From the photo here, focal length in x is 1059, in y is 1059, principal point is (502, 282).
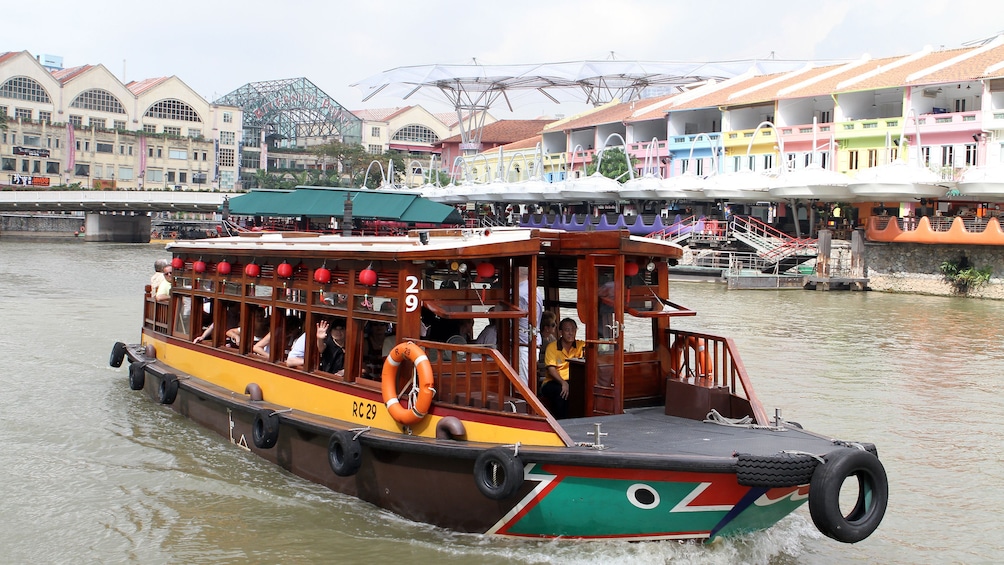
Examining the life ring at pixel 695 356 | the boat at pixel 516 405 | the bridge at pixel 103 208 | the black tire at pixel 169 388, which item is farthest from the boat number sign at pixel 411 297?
the bridge at pixel 103 208

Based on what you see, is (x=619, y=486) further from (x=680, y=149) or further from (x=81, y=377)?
(x=680, y=149)

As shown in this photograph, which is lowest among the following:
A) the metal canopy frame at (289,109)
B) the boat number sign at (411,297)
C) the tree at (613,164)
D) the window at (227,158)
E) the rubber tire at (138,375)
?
the rubber tire at (138,375)

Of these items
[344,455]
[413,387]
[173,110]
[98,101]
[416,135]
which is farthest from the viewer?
[416,135]

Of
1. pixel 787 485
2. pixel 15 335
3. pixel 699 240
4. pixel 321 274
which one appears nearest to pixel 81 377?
pixel 15 335

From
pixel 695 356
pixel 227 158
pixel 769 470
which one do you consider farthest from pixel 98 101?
pixel 769 470

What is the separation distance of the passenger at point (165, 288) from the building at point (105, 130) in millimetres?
59338

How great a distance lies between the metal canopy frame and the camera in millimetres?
102375

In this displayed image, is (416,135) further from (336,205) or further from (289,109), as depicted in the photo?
(336,205)

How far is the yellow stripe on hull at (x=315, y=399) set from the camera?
22.4 feet

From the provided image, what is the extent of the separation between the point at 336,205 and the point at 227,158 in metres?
57.5

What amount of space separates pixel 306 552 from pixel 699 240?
3096 centimetres

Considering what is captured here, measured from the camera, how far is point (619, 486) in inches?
252

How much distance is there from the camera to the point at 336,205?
2980 cm

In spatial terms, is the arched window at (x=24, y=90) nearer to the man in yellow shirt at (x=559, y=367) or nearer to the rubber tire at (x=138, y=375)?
the rubber tire at (x=138, y=375)
